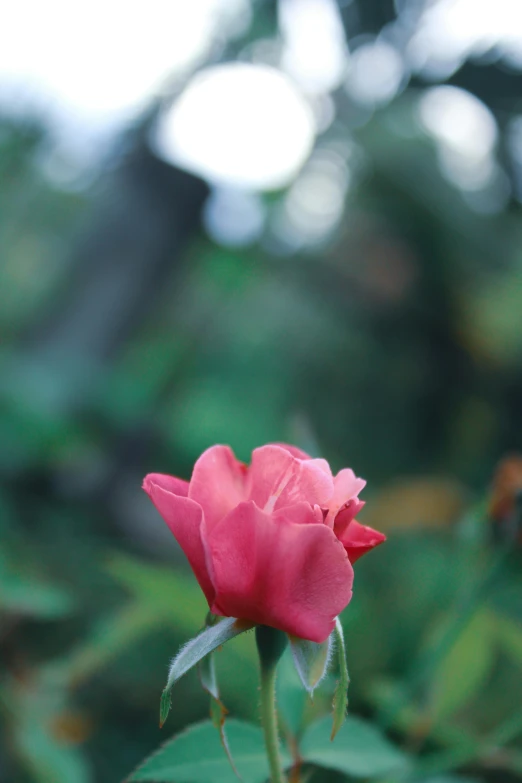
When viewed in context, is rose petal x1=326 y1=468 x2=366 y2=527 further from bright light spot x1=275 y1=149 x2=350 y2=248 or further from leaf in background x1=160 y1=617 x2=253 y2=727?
bright light spot x1=275 y1=149 x2=350 y2=248

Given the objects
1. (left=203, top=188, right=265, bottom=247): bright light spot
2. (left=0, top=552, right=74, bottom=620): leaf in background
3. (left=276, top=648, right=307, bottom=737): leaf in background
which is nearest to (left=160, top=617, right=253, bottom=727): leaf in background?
(left=276, top=648, right=307, bottom=737): leaf in background

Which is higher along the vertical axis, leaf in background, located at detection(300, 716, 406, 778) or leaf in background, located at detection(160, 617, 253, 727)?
leaf in background, located at detection(160, 617, 253, 727)

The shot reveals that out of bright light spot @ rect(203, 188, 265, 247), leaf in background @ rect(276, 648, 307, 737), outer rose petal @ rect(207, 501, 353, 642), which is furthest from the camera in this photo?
bright light spot @ rect(203, 188, 265, 247)

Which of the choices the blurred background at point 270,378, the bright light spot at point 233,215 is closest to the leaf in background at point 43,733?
the blurred background at point 270,378

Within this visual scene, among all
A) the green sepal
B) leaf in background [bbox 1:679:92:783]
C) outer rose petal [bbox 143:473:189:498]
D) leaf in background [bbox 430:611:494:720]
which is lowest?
leaf in background [bbox 1:679:92:783]

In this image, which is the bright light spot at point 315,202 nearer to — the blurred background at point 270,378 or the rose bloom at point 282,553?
the blurred background at point 270,378

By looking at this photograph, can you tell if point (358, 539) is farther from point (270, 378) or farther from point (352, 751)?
point (270, 378)
